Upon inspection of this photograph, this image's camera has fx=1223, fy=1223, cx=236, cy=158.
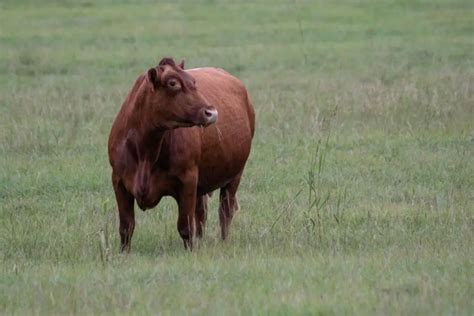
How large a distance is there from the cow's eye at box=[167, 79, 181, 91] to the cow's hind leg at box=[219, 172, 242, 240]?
1590mm

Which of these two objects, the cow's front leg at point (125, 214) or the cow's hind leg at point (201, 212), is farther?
the cow's hind leg at point (201, 212)

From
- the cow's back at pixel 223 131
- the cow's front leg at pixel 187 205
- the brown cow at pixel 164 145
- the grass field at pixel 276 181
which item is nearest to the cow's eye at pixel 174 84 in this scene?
the brown cow at pixel 164 145

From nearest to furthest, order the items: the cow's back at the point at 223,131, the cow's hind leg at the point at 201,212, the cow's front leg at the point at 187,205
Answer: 1. the cow's front leg at the point at 187,205
2. the cow's back at the point at 223,131
3. the cow's hind leg at the point at 201,212

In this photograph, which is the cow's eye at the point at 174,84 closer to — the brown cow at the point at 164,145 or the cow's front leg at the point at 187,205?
the brown cow at the point at 164,145

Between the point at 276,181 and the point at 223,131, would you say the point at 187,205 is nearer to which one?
the point at 223,131

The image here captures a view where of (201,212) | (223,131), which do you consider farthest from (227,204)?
(223,131)

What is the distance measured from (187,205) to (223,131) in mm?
1021

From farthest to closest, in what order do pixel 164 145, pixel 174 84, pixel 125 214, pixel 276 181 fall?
1. pixel 276 181
2. pixel 125 214
3. pixel 164 145
4. pixel 174 84

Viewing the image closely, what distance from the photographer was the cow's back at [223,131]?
9727 mm

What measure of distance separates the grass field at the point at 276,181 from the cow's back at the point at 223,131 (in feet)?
1.63

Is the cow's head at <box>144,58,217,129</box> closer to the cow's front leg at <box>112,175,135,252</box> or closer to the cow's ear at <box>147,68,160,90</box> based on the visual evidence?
the cow's ear at <box>147,68,160,90</box>

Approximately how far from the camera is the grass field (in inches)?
286

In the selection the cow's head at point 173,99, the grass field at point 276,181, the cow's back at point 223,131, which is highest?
the cow's head at point 173,99

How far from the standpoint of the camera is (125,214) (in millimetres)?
9234
